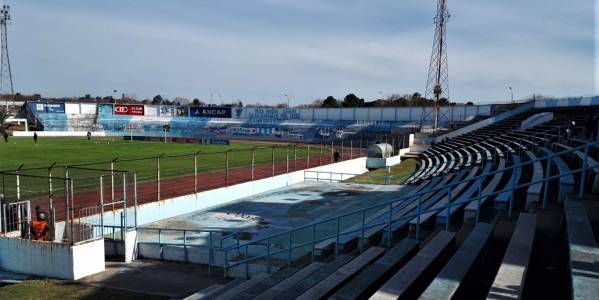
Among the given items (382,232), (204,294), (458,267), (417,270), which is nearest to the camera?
(458,267)

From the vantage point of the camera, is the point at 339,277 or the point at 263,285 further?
the point at 263,285

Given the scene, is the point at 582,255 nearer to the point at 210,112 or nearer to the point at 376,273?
the point at 376,273

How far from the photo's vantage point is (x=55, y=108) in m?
86.7

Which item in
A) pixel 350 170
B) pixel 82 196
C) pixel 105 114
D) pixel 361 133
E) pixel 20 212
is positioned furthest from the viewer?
pixel 105 114

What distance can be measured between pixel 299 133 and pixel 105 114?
135ft

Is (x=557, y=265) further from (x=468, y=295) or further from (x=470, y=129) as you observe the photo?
(x=470, y=129)

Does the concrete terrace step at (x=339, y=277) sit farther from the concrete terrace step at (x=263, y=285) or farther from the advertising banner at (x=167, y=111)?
the advertising banner at (x=167, y=111)

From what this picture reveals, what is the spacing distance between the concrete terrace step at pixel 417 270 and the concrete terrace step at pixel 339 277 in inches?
35.7

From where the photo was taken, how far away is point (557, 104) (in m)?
42.2

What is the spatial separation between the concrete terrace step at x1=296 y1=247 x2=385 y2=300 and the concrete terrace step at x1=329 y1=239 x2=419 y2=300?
24 centimetres

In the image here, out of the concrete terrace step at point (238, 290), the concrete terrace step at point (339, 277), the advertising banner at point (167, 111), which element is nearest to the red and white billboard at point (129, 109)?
the advertising banner at point (167, 111)

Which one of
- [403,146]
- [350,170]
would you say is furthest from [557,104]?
[350,170]

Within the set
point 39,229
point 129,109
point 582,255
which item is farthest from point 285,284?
point 129,109

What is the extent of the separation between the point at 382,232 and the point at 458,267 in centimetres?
386
